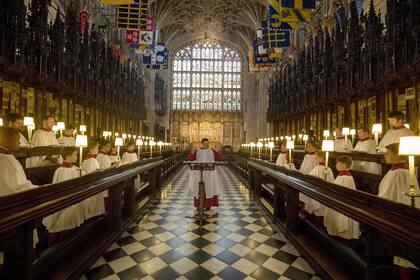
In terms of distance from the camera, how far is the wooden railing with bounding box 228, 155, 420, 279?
81.5 inches

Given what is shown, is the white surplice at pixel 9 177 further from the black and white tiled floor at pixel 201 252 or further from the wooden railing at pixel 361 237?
the wooden railing at pixel 361 237

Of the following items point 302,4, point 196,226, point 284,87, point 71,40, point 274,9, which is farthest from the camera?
point 284,87

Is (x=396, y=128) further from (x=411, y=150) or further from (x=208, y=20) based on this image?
(x=208, y=20)

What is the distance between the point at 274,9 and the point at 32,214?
34.4 feet

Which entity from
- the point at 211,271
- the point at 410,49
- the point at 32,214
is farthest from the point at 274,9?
the point at 32,214

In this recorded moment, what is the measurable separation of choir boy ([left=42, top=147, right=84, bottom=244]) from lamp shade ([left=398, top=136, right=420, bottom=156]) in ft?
14.9

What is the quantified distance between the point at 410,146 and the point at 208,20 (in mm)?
33166

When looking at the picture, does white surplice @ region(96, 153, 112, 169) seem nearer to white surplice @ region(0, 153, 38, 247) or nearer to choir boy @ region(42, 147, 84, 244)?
choir boy @ region(42, 147, 84, 244)

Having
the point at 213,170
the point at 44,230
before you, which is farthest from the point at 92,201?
the point at 213,170

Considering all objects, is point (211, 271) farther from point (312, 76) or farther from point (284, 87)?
point (284, 87)

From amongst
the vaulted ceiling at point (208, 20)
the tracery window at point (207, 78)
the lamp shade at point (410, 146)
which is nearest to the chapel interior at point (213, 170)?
the lamp shade at point (410, 146)

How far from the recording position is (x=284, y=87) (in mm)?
18344

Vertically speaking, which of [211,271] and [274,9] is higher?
[274,9]

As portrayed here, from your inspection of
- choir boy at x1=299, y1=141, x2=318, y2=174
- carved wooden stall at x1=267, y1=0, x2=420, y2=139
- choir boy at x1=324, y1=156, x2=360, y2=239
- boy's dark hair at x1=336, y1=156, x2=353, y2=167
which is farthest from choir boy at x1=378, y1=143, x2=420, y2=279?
carved wooden stall at x1=267, y1=0, x2=420, y2=139
